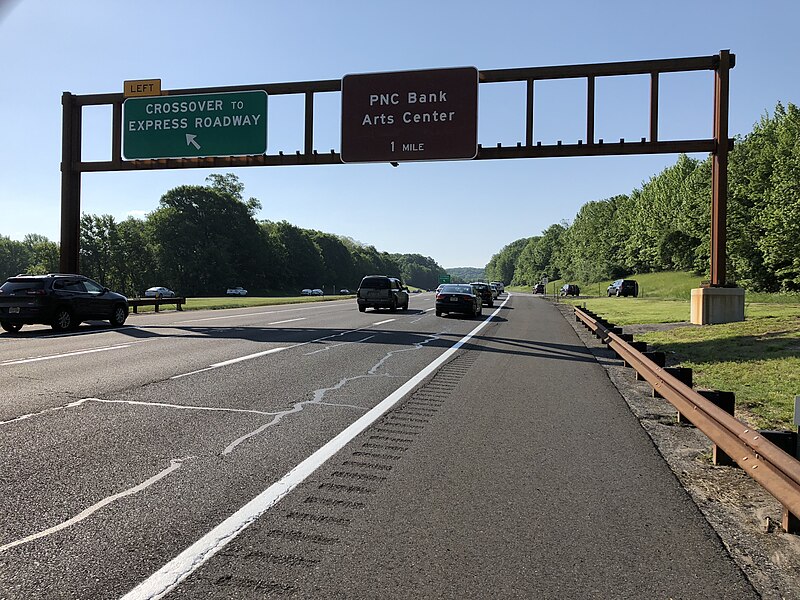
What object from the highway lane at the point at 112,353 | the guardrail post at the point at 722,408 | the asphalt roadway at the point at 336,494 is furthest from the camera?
the highway lane at the point at 112,353

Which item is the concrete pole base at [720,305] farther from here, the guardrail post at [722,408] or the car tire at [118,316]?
the car tire at [118,316]

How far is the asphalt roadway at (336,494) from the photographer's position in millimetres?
3184

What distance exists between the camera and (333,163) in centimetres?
2070

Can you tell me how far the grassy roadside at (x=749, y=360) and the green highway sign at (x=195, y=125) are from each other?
48.4 feet

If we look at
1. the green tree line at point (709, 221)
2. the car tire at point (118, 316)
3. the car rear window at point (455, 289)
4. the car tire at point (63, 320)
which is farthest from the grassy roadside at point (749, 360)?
the green tree line at point (709, 221)

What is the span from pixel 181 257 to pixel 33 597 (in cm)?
8822

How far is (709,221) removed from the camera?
194 feet

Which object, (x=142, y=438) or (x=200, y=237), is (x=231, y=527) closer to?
(x=142, y=438)

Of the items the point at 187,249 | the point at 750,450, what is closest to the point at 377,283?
the point at 750,450

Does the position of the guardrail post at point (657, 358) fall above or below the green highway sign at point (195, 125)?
below

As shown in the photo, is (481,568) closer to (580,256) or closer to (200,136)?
(200,136)

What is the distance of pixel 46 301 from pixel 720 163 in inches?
801

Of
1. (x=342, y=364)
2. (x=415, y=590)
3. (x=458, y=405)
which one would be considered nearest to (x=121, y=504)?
(x=415, y=590)

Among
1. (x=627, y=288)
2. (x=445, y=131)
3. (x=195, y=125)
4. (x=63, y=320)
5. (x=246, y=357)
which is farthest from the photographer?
(x=627, y=288)
